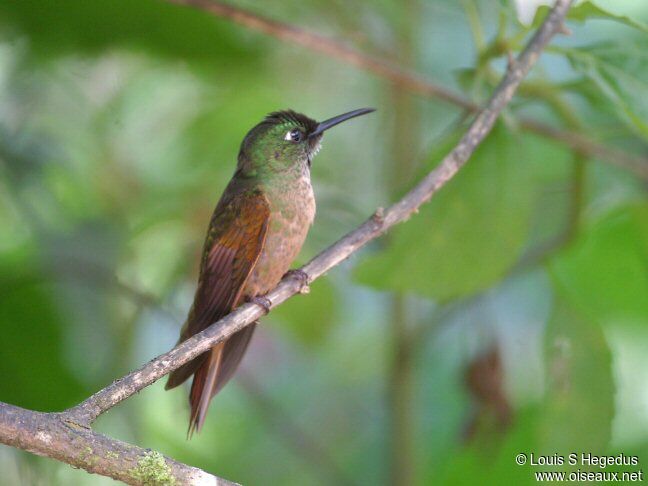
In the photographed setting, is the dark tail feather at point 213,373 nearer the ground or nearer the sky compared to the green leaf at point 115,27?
nearer the ground

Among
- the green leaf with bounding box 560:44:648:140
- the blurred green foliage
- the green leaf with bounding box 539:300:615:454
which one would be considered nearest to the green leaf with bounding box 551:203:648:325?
the blurred green foliage

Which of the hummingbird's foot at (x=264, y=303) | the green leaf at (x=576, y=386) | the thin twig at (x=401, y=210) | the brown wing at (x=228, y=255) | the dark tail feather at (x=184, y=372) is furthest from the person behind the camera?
the green leaf at (x=576, y=386)

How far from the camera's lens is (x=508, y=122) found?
8.35 feet

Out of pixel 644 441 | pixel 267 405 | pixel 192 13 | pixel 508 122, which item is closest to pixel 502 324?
pixel 644 441

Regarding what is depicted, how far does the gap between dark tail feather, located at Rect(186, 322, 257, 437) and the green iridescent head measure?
58 cm

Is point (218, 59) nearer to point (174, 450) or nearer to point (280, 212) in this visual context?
point (280, 212)

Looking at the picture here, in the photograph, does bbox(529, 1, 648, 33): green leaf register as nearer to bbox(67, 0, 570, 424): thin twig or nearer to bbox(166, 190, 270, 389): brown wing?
bbox(67, 0, 570, 424): thin twig

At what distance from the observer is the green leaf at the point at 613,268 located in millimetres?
2977

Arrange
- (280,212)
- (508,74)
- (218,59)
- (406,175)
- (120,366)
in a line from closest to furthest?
(508,74) → (280,212) → (120,366) → (218,59) → (406,175)

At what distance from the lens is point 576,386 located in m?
2.68

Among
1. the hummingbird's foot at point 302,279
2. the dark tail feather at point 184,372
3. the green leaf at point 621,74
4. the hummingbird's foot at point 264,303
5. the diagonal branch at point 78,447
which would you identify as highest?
the green leaf at point 621,74

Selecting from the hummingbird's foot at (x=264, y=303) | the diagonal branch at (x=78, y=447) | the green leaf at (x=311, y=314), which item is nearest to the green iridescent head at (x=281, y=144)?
the green leaf at (x=311, y=314)

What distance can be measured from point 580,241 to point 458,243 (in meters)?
0.52

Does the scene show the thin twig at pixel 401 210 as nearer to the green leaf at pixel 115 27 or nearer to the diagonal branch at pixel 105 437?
the diagonal branch at pixel 105 437
